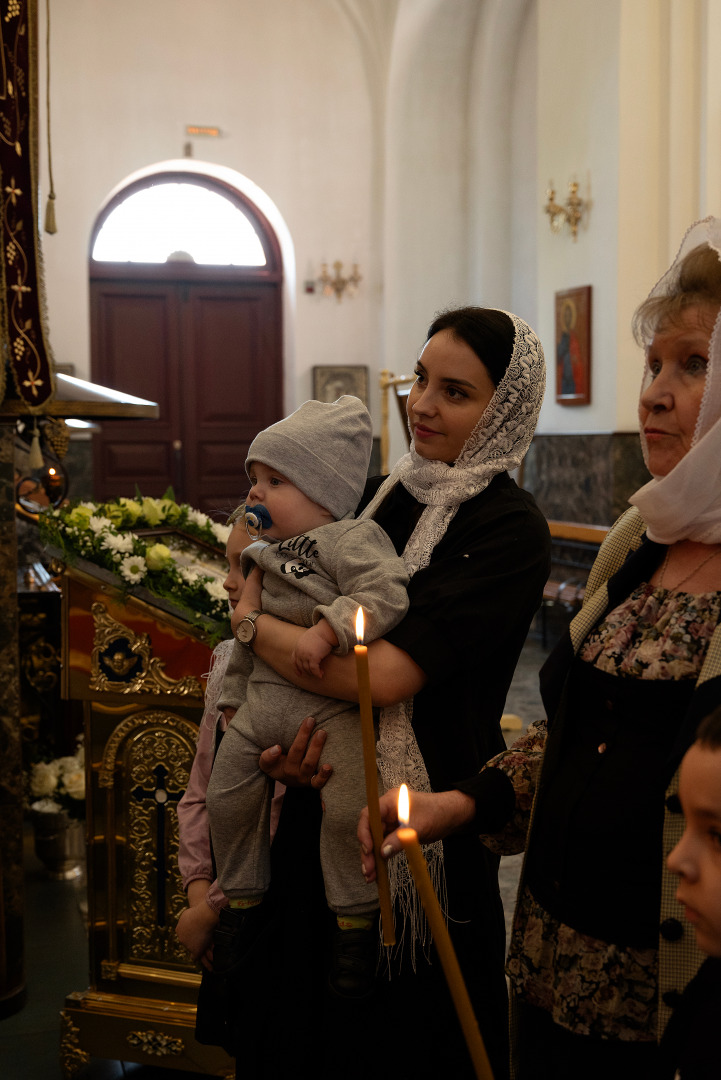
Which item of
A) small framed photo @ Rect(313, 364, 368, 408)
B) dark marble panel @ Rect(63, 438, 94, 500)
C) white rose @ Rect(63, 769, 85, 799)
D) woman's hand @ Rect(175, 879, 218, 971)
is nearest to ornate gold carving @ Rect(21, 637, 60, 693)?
white rose @ Rect(63, 769, 85, 799)

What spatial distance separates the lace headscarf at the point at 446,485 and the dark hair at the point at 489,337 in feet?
0.04

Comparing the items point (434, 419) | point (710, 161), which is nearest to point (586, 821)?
point (434, 419)

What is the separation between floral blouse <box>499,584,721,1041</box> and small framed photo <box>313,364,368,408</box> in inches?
464

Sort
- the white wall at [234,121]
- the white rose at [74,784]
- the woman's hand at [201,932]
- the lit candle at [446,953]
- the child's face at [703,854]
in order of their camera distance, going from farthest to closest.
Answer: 1. the white wall at [234,121]
2. the white rose at [74,784]
3. the woman's hand at [201,932]
4. the child's face at [703,854]
5. the lit candle at [446,953]

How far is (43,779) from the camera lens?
431cm

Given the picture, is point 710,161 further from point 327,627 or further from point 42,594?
point 327,627

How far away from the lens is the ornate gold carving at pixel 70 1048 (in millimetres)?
2865

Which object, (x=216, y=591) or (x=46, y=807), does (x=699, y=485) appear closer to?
(x=216, y=591)

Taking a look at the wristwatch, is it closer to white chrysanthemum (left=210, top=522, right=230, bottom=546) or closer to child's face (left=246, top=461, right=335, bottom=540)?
child's face (left=246, top=461, right=335, bottom=540)

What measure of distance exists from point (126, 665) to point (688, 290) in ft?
6.49

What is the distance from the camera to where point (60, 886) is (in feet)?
14.2

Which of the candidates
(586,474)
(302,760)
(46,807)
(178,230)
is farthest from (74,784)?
(178,230)

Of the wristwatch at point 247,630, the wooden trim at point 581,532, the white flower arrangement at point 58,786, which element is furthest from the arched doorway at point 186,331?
the wristwatch at point 247,630

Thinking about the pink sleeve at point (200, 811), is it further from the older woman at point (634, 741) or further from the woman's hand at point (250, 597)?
the older woman at point (634, 741)
